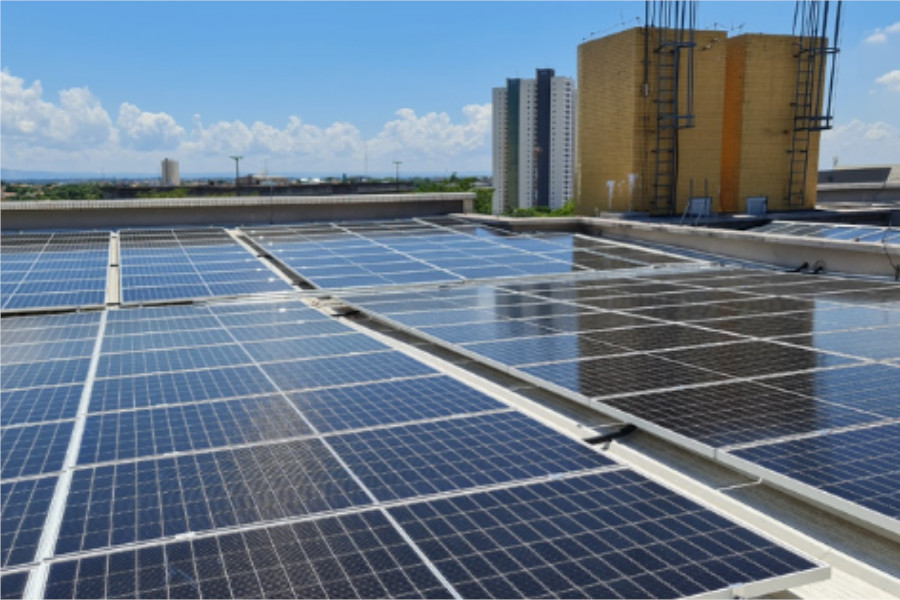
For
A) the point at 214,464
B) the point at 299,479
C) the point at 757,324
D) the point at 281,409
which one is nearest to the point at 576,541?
the point at 299,479

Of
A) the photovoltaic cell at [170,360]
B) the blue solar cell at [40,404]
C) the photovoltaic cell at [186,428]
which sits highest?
the photovoltaic cell at [186,428]

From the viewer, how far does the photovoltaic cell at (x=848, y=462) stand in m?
7.27

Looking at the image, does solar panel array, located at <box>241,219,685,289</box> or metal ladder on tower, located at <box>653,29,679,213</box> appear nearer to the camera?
solar panel array, located at <box>241,219,685,289</box>

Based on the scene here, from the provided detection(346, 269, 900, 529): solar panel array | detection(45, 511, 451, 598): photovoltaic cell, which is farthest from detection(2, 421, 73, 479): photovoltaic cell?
detection(346, 269, 900, 529): solar panel array

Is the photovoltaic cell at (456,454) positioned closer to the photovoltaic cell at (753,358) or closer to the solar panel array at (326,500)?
the solar panel array at (326,500)

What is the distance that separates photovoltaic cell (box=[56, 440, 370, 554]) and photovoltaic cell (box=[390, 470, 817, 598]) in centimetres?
102

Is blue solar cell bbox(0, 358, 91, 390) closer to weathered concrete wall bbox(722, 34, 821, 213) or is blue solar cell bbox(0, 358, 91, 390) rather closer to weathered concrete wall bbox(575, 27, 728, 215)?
weathered concrete wall bbox(575, 27, 728, 215)

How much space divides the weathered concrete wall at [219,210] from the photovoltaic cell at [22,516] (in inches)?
965

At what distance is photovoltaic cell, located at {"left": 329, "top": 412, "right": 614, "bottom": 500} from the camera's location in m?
8.00

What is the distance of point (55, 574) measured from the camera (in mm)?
6113

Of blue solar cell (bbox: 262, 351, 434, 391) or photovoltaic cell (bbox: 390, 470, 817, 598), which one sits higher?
photovoltaic cell (bbox: 390, 470, 817, 598)

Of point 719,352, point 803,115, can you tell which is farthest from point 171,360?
point 803,115

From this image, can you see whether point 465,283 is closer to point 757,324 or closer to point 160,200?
point 757,324

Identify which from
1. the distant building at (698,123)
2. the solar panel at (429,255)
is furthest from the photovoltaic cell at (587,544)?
the distant building at (698,123)
